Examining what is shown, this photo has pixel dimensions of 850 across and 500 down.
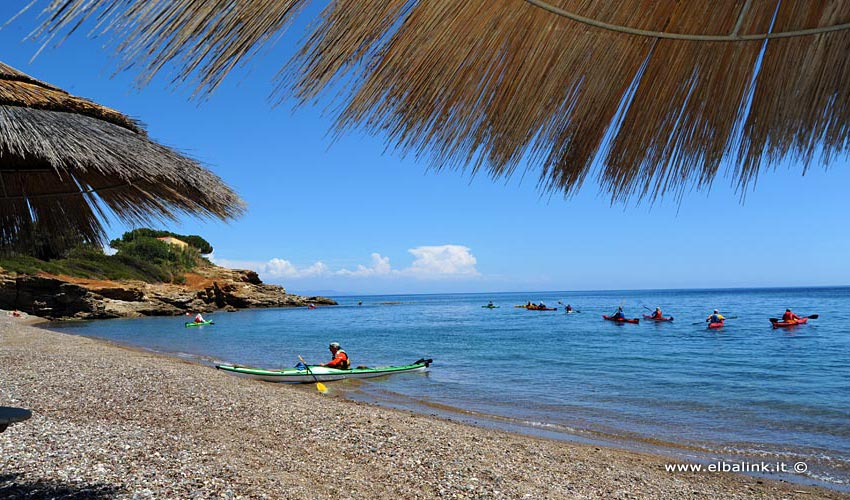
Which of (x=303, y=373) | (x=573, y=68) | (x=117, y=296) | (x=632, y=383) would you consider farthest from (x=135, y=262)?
(x=573, y=68)

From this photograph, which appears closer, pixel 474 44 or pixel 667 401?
pixel 474 44

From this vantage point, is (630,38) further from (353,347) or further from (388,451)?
(353,347)

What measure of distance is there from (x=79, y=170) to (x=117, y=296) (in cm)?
4251

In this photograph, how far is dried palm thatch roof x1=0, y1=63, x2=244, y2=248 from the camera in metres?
3.46

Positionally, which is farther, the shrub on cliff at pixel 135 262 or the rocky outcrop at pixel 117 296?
the shrub on cliff at pixel 135 262

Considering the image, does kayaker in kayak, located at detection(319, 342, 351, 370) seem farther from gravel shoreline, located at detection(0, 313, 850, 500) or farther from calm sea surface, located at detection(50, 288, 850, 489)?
gravel shoreline, located at detection(0, 313, 850, 500)

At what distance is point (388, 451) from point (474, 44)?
18.9 ft

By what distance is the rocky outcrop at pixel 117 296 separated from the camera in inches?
1431

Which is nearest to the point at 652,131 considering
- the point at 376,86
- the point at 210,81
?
the point at 376,86

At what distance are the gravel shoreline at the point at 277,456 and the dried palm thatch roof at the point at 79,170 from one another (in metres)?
2.14

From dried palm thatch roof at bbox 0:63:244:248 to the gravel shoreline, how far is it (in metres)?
2.14

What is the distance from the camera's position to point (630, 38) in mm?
1617

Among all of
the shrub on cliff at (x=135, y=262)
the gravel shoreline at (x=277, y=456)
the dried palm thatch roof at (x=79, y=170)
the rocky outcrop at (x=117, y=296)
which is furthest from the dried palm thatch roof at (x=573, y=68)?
the rocky outcrop at (x=117, y=296)

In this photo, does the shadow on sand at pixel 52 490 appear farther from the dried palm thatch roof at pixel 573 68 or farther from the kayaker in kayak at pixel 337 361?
the kayaker in kayak at pixel 337 361
